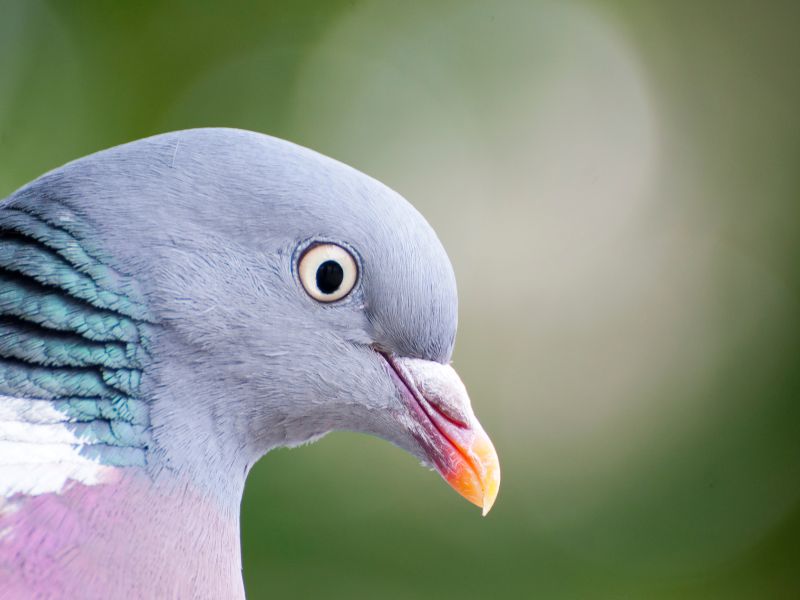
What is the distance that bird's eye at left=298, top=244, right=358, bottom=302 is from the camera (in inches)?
44.0

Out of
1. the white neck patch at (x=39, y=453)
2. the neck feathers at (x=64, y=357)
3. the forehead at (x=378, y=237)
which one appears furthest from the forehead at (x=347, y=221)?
the white neck patch at (x=39, y=453)

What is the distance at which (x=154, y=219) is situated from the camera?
1081 mm

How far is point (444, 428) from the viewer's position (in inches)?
47.9

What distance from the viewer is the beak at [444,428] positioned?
121cm

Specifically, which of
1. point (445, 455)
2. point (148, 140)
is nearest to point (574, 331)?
point (445, 455)

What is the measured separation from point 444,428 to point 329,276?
0.27 metres

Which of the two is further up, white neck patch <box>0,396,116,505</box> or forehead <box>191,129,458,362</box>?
forehead <box>191,129,458,362</box>

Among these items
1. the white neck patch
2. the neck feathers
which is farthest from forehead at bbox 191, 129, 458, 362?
the white neck patch

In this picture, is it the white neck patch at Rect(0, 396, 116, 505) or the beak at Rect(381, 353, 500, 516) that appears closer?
the white neck patch at Rect(0, 396, 116, 505)

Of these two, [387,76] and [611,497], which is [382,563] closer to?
[611,497]

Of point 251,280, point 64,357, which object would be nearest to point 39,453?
point 64,357

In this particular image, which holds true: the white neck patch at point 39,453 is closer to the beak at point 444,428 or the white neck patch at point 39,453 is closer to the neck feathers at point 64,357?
the neck feathers at point 64,357

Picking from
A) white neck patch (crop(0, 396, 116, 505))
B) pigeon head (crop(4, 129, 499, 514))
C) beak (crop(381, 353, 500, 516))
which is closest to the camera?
white neck patch (crop(0, 396, 116, 505))

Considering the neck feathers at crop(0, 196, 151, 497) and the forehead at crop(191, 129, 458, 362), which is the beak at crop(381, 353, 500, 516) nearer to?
the forehead at crop(191, 129, 458, 362)
